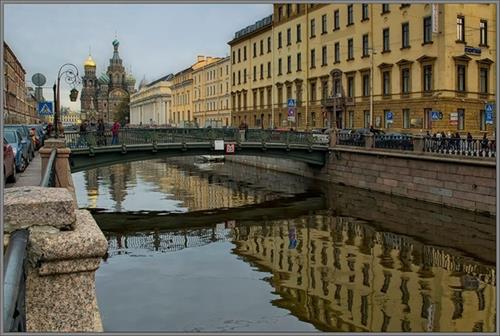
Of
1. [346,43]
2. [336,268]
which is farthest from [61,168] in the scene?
[346,43]

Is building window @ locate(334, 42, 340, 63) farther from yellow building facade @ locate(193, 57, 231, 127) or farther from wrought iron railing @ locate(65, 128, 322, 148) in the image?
yellow building facade @ locate(193, 57, 231, 127)

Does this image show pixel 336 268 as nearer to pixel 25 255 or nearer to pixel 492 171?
pixel 492 171

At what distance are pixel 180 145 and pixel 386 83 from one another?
19.9 meters

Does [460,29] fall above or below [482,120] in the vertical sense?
above

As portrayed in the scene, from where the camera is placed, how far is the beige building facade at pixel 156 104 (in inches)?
5103

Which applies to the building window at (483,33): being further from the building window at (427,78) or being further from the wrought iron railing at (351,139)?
the wrought iron railing at (351,139)

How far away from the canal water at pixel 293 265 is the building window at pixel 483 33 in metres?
16.5

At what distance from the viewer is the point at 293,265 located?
56.0 ft

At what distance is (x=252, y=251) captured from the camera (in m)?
19.6

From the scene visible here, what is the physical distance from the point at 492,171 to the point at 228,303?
1436cm

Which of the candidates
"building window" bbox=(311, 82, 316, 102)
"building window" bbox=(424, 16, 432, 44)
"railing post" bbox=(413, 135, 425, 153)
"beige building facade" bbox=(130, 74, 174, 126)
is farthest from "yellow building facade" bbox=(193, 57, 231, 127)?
"railing post" bbox=(413, 135, 425, 153)

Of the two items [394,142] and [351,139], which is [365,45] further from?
[394,142]

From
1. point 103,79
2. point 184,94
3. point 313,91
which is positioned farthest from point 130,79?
point 313,91

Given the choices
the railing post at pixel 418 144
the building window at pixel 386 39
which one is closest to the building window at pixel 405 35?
the building window at pixel 386 39
